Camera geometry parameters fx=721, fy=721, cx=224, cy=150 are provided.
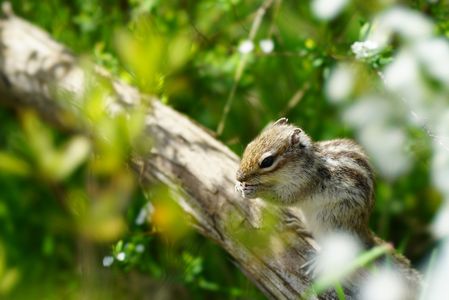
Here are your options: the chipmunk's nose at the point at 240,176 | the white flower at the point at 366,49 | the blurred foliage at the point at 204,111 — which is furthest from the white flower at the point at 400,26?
the chipmunk's nose at the point at 240,176

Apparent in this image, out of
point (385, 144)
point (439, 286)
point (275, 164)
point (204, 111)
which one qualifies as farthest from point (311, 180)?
point (204, 111)

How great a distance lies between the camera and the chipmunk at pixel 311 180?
8.57 ft

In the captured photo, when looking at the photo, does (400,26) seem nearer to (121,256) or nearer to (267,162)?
(267,162)

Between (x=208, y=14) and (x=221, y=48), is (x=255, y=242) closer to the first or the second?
(x=221, y=48)

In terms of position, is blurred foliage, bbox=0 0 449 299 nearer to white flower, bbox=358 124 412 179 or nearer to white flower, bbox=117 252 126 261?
white flower, bbox=358 124 412 179

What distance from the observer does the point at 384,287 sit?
6.80 feet

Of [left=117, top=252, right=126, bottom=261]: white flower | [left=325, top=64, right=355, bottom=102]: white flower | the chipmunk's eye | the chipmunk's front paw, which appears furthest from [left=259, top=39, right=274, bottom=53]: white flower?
[left=117, top=252, right=126, bottom=261]: white flower

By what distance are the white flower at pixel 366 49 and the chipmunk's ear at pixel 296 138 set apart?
1.16 ft

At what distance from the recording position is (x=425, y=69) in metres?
2.50

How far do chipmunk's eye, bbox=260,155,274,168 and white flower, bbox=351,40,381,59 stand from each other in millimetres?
487

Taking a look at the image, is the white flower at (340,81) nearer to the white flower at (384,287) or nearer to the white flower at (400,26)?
the white flower at (400,26)

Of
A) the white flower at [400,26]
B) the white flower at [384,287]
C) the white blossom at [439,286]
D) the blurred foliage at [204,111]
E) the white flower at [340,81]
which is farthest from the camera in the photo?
the blurred foliage at [204,111]

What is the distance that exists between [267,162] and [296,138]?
14 centimetres

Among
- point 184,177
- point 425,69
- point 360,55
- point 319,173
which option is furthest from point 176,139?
point 425,69
